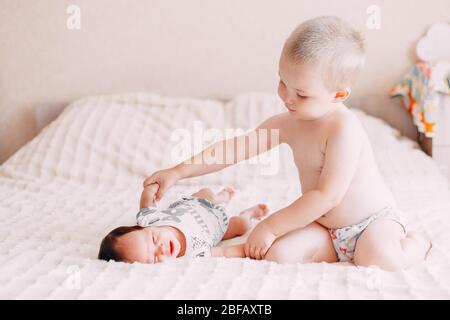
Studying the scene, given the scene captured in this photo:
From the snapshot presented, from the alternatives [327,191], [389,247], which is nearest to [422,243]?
[389,247]

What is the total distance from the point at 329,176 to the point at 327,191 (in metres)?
0.03

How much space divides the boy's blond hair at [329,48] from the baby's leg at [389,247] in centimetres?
32

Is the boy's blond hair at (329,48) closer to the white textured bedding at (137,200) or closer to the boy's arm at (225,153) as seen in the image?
the boy's arm at (225,153)

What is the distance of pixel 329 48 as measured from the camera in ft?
3.51

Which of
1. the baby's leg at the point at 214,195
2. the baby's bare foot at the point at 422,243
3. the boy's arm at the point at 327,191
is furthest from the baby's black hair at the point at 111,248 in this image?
the baby's bare foot at the point at 422,243

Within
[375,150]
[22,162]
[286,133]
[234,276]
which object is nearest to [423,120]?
[375,150]

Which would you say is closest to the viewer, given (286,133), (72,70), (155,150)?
(286,133)

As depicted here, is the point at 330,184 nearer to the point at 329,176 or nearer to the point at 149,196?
the point at 329,176

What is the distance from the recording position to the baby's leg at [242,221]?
1399 millimetres

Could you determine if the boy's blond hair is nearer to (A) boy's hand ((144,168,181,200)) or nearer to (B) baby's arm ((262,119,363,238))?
(B) baby's arm ((262,119,363,238))

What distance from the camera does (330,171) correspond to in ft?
3.74
